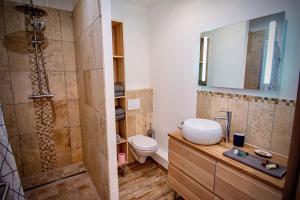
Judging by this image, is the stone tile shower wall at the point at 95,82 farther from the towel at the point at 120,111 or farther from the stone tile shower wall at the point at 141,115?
the stone tile shower wall at the point at 141,115

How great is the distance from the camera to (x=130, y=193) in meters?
2.00

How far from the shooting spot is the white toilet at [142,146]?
7.32ft

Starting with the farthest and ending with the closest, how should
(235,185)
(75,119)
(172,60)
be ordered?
(75,119)
(172,60)
(235,185)

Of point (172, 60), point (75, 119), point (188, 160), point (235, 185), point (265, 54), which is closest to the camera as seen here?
point (235, 185)

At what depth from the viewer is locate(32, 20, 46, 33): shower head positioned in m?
1.92

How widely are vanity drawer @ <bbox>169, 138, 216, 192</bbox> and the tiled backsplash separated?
476 mm

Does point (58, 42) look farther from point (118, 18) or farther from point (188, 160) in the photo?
point (188, 160)

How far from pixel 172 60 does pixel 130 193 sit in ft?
6.12

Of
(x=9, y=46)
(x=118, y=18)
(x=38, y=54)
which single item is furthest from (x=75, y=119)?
(x=118, y=18)

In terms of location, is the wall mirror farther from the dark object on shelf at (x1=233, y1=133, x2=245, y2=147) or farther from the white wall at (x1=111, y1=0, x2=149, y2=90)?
the white wall at (x1=111, y1=0, x2=149, y2=90)

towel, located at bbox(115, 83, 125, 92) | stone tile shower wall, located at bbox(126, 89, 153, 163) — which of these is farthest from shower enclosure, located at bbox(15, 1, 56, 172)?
stone tile shower wall, located at bbox(126, 89, 153, 163)

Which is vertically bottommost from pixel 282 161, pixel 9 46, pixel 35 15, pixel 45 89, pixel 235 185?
pixel 235 185

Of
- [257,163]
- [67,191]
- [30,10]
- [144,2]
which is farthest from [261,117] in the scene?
[30,10]

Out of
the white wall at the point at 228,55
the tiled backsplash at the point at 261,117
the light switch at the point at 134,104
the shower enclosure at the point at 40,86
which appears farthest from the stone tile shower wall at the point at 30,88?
the tiled backsplash at the point at 261,117
